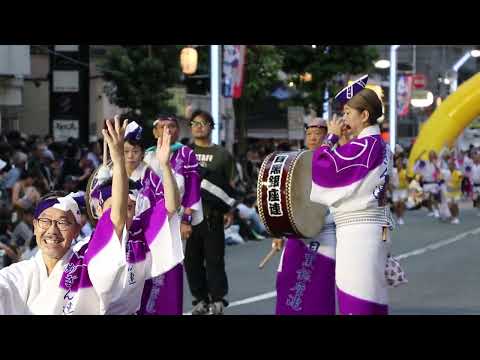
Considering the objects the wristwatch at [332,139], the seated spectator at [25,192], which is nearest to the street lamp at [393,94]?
the seated spectator at [25,192]

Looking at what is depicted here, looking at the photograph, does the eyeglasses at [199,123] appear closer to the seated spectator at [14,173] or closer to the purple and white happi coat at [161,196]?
the purple and white happi coat at [161,196]

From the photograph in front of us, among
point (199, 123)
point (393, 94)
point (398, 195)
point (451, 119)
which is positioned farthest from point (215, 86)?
point (393, 94)

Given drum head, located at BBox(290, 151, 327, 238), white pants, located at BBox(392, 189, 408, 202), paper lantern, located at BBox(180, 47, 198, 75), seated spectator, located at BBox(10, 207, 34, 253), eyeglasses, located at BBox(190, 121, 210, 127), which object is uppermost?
paper lantern, located at BBox(180, 47, 198, 75)

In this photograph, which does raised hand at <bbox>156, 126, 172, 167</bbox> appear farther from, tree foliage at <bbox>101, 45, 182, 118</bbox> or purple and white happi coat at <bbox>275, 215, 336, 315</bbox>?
tree foliage at <bbox>101, 45, 182, 118</bbox>

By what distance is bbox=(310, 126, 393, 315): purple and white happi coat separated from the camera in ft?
23.3

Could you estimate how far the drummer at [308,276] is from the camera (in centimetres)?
801

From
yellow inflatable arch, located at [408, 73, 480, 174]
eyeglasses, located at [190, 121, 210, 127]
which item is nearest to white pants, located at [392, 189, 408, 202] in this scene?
yellow inflatable arch, located at [408, 73, 480, 174]

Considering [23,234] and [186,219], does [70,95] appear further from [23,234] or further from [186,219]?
[186,219]

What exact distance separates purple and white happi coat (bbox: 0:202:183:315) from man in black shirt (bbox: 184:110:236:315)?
458 centimetres

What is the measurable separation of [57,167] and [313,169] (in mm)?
9840

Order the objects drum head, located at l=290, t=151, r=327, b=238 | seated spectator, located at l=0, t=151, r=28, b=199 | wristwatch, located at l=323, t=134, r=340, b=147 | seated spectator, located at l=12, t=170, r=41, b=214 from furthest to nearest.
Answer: seated spectator, located at l=0, t=151, r=28, b=199
seated spectator, located at l=12, t=170, r=41, b=214
wristwatch, located at l=323, t=134, r=340, b=147
drum head, located at l=290, t=151, r=327, b=238

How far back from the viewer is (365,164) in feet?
23.3
